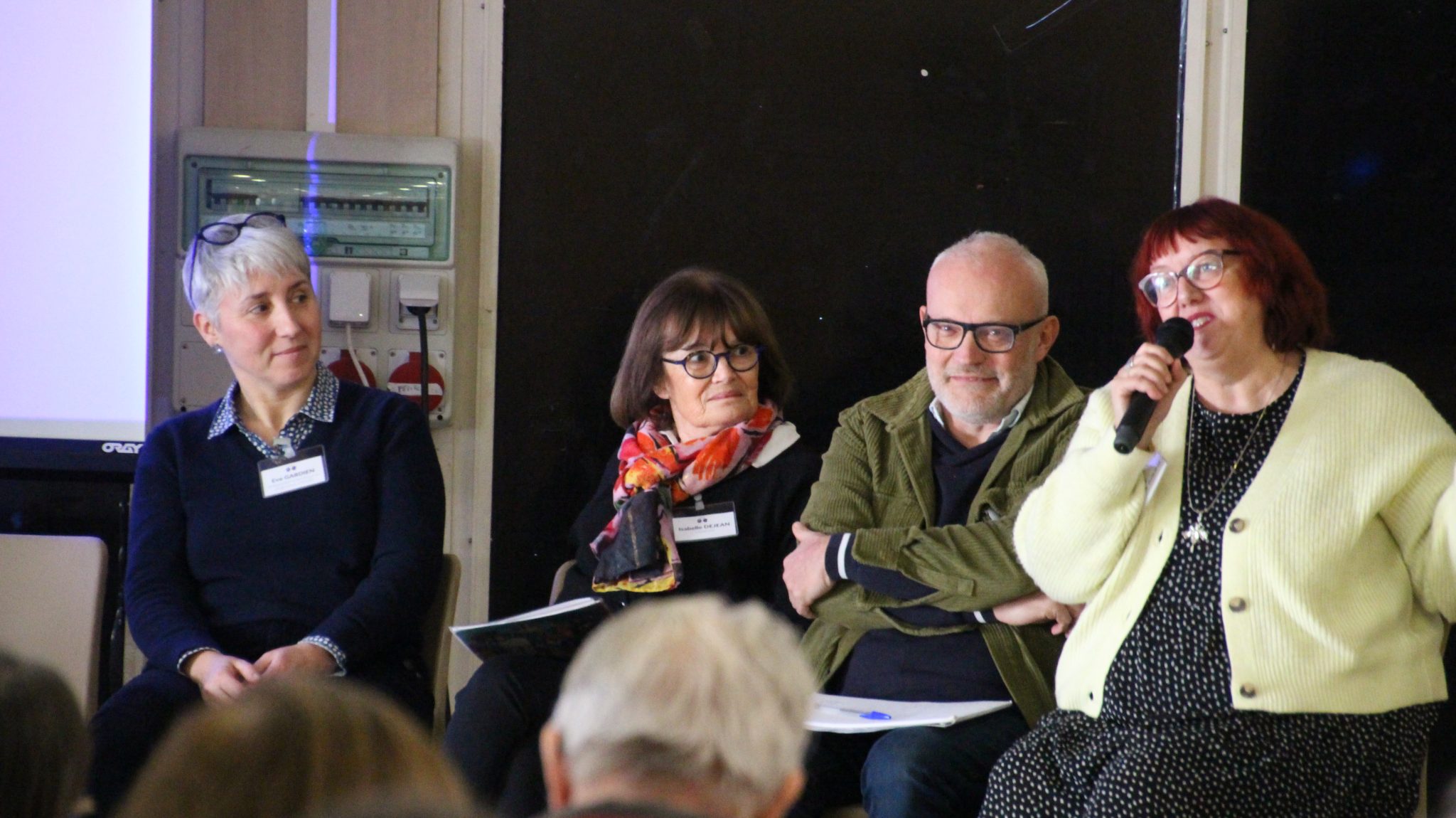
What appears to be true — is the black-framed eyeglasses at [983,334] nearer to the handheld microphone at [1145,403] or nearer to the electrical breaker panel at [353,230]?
the handheld microphone at [1145,403]

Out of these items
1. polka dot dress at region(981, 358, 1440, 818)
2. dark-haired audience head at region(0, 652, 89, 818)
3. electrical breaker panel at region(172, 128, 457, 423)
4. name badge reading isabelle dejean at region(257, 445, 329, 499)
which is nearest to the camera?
dark-haired audience head at region(0, 652, 89, 818)

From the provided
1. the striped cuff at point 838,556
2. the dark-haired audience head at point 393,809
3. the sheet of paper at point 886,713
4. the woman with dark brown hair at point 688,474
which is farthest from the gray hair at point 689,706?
the woman with dark brown hair at point 688,474

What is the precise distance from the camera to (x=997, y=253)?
2.79m

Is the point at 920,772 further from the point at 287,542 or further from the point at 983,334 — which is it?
the point at 287,542

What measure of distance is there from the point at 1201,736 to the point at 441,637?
155 cm

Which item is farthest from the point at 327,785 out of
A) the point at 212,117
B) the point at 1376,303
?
the point at 1376,303

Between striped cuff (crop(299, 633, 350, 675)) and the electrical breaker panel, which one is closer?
striped cuff (crop(299, 633, 350, 675))

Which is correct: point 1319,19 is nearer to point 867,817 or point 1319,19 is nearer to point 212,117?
point 867,817

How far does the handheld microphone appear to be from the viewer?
6.91 ft

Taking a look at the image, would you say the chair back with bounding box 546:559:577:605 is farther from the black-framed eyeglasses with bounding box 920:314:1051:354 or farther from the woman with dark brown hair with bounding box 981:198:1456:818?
the woman with dark brown hair with bounding box 981:198:1456:818

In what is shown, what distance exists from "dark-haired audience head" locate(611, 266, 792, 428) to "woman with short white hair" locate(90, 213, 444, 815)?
51cm

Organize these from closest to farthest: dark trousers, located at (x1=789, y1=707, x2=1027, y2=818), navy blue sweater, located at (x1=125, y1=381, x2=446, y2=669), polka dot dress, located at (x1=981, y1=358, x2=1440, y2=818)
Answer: polka dot dress, located at (x1=981, y1=358, x2=1440, y2=818) → dark trousers, located at (x1=789, y1=707, x2=1027, y2=818) → navy blue sweater, located at (x1=125, y1=381, x2=446, y2=669)

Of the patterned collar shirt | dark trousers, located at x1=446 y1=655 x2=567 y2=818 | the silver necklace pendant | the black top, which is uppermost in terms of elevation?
the patterned collar shirt

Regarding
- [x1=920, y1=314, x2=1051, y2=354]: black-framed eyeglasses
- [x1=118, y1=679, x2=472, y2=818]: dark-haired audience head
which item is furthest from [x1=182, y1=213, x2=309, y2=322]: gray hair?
[x1=118, y1=679, x2=472, y2=818]: dark-haired audience head
